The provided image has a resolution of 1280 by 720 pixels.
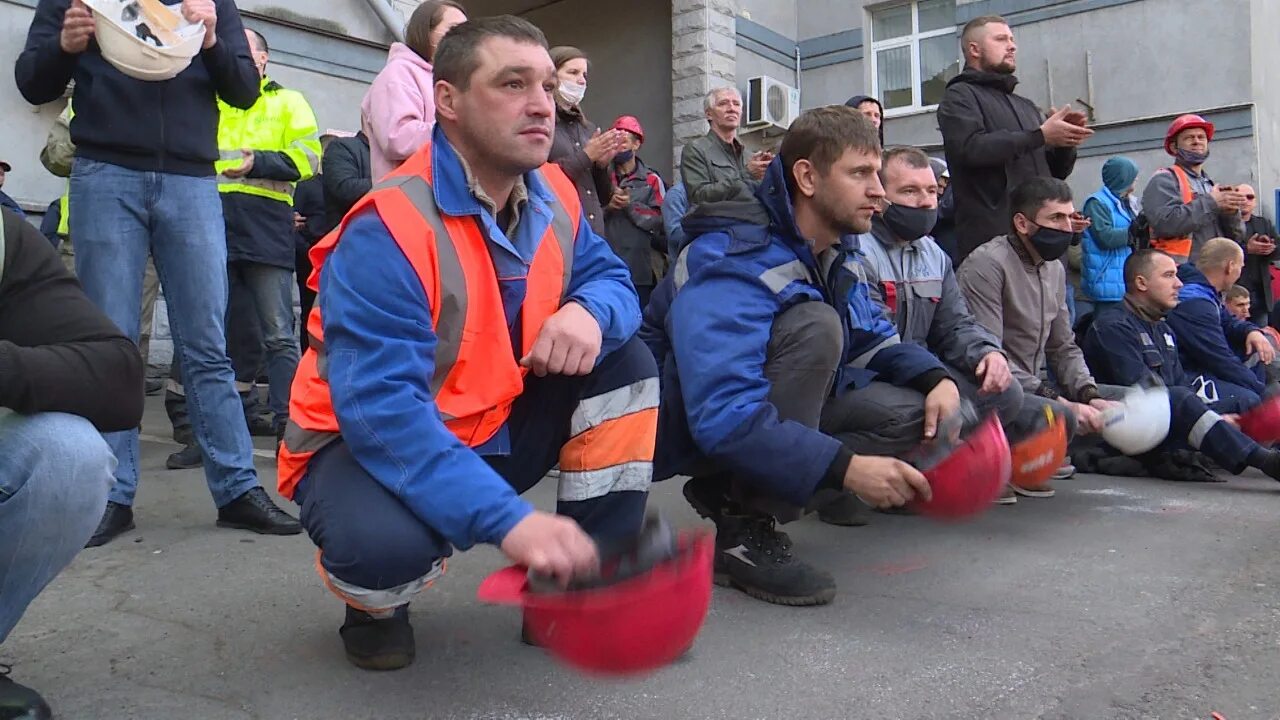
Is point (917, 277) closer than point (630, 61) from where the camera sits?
Yes

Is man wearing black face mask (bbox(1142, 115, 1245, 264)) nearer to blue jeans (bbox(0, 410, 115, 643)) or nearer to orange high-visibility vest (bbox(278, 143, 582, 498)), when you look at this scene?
orange high-visibility vest (bbox(278, 143, 582, 498))

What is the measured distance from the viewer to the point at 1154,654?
2281 mm

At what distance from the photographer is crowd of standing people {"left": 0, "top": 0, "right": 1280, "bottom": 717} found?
1894 millimetres

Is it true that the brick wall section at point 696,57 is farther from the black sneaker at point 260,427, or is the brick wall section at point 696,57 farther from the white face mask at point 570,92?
the black sneaker at point 260,427

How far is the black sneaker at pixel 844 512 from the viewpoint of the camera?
367 cm

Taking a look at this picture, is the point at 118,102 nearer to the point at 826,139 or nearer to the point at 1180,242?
the point at 826,139

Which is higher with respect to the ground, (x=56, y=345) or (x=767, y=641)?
(x=56, y=345)

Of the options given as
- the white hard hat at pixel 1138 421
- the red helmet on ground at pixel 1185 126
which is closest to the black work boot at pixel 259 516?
the white hard hat at pixel 1138 421

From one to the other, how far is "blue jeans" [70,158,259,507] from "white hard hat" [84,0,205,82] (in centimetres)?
30

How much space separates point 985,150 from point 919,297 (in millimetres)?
1204

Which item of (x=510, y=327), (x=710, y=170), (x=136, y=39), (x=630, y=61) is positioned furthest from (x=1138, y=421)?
(x=630, y=61)

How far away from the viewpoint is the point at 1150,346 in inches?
199

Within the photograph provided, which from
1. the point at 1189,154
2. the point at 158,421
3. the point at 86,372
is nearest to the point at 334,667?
the point at 86,372

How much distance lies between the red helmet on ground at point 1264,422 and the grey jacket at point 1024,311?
0.88 meters
